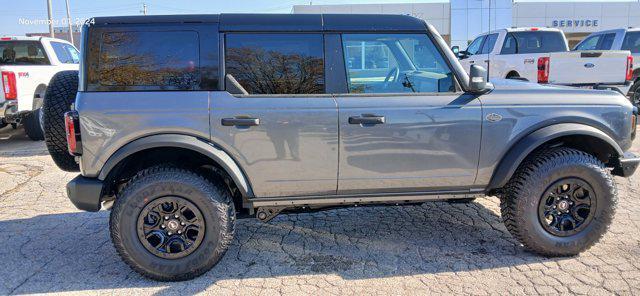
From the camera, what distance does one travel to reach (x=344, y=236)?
4129 millimetres

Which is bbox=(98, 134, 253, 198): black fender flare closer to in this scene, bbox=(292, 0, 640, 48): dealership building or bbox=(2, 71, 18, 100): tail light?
bbox=(2, 71, 18, 100): tail light

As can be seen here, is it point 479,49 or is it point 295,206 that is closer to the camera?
point 295,206

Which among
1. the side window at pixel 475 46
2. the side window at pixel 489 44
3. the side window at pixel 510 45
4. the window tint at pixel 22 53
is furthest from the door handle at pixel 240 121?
the side window at pixel 475 46

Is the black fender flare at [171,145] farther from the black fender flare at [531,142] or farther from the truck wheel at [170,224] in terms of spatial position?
the black fender flare at [531,142]

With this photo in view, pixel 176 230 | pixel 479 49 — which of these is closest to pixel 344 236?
pixel 176 230

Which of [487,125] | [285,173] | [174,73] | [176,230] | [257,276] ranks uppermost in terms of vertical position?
[174,73]

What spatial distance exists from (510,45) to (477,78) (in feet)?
25.6

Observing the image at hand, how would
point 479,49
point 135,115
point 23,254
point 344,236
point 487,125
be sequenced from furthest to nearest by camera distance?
1. point 479,49
2. point 344,236
3. point 23,254
4. point 487,125
5. point 135,115

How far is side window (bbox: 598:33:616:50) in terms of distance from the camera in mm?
11119

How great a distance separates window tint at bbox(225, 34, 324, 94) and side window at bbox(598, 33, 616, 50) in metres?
10.5

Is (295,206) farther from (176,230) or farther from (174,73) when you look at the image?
(174,73)

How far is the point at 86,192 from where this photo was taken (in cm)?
319

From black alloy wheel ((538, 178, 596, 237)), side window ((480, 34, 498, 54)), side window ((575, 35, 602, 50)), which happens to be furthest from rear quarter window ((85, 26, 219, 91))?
side window ((575, 35, 602, 50))

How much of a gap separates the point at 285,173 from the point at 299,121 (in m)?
0.38
